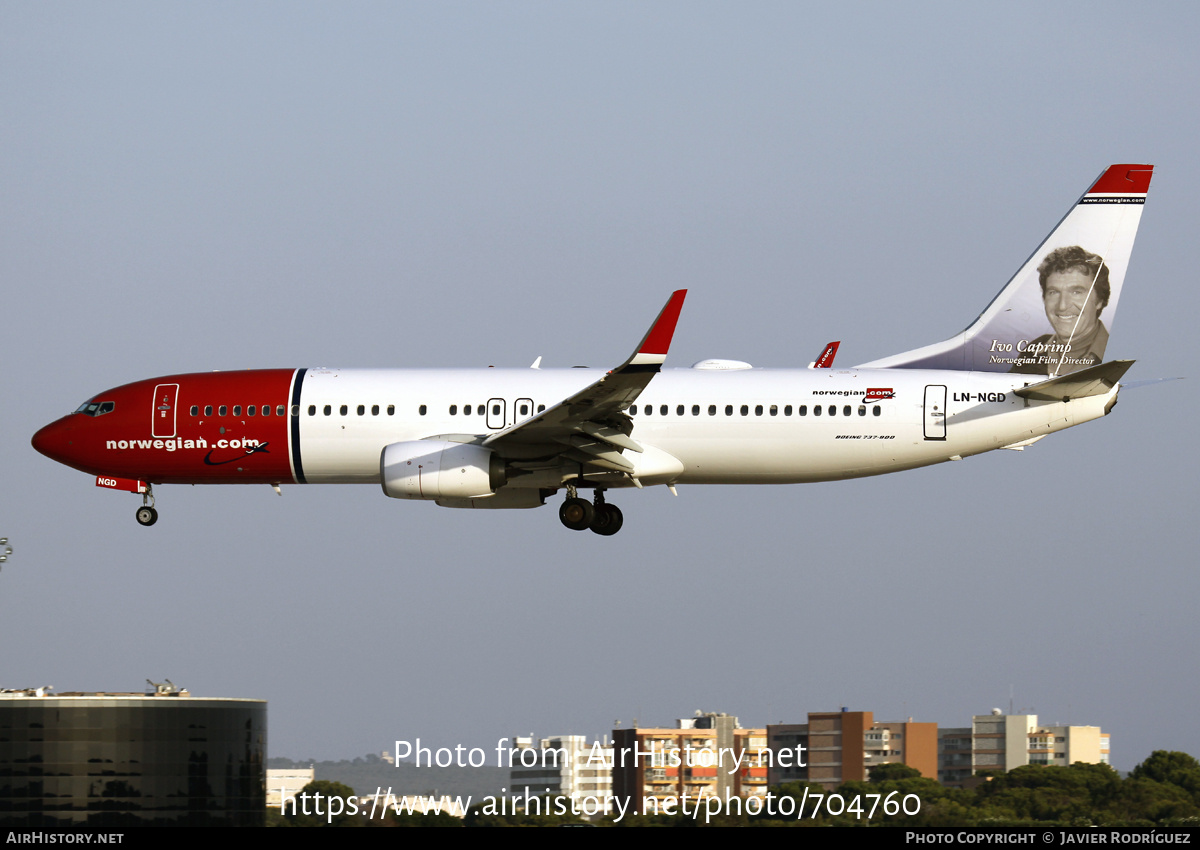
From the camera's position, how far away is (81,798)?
4112 centimetres

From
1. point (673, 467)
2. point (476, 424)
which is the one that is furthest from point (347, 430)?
point (673, 467)

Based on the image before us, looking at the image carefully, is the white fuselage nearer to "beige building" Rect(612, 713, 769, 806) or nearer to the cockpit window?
the cockpit window

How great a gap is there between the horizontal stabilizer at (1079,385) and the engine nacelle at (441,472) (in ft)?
45.0

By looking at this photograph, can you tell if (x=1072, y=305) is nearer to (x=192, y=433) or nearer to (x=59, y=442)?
(x=192, y=433)

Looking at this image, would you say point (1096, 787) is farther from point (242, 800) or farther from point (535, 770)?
point (242, 800)

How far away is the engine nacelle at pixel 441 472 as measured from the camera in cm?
3941

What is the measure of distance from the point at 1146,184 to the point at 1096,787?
119ft

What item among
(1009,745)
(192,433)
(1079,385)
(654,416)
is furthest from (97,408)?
(1009,745)

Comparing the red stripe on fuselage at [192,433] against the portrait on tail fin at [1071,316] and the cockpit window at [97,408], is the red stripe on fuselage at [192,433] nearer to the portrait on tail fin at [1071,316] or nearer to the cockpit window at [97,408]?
the cockpit window at [97,408]

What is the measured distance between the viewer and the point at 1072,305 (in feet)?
137

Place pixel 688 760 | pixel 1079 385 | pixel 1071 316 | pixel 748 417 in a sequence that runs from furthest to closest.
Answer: pixel 688 760 → pixel 1071 316 → pixel 748 417 → pixel 1079 385

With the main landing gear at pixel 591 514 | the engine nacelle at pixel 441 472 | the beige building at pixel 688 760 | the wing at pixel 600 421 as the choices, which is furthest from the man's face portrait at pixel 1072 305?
the beige building at pixel 688 760

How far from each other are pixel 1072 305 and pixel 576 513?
14381 mm

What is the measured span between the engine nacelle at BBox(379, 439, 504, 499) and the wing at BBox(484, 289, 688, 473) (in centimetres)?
61
